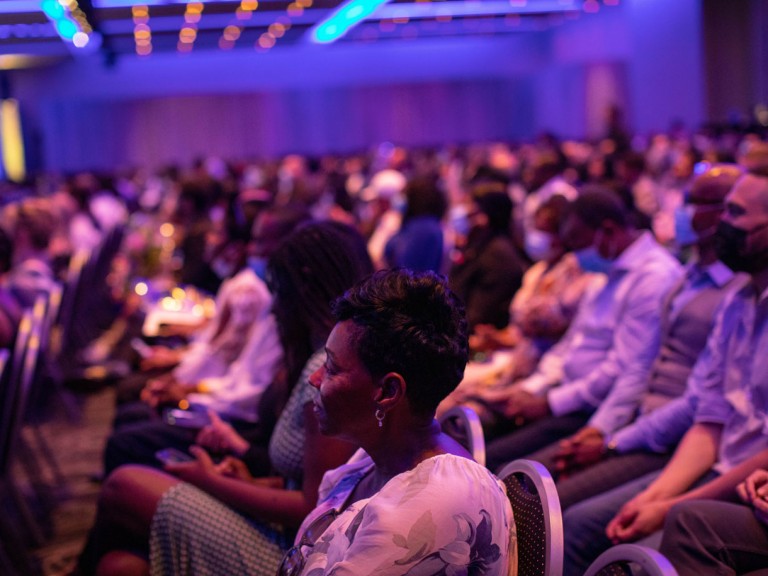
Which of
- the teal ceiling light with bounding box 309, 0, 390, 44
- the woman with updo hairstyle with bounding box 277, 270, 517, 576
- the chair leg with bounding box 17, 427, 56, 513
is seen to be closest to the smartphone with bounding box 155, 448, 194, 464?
the woman with updo hairstyle with bounding box 277, 270, 517, 576

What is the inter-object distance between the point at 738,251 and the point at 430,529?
4.51 feet

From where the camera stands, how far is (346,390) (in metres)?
1.67

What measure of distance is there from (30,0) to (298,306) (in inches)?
462

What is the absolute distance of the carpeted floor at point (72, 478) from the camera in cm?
416

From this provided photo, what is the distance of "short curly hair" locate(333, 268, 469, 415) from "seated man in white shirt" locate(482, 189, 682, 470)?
162cm

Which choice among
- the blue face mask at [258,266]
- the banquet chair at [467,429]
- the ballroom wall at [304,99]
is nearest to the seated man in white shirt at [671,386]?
the banquet chair at [467,429]

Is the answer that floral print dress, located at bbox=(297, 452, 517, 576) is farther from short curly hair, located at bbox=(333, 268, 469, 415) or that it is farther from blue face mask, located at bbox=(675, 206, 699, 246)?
blue face mask, located at bbox=(675, 206, 699, 246)

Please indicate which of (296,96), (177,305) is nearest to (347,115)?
(296,96)

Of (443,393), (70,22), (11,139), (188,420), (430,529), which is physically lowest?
(188,420)

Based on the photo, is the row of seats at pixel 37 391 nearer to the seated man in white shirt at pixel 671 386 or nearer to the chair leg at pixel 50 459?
the chair leg at pixel 50 459

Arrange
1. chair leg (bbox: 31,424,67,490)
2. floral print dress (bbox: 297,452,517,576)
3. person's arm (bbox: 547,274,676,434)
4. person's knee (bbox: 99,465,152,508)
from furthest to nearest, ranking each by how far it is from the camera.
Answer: chair leg (bbox: 31,424,67,490), person's arm (bbox: 547,274,676,434), person's knee (bbox: 99,465,152,508), floral print dress (bbox: 297,452,517,576)

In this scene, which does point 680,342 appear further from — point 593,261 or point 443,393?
point 443,393

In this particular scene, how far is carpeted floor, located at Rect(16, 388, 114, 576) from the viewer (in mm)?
4159

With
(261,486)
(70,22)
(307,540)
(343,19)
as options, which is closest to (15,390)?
(261,486)
